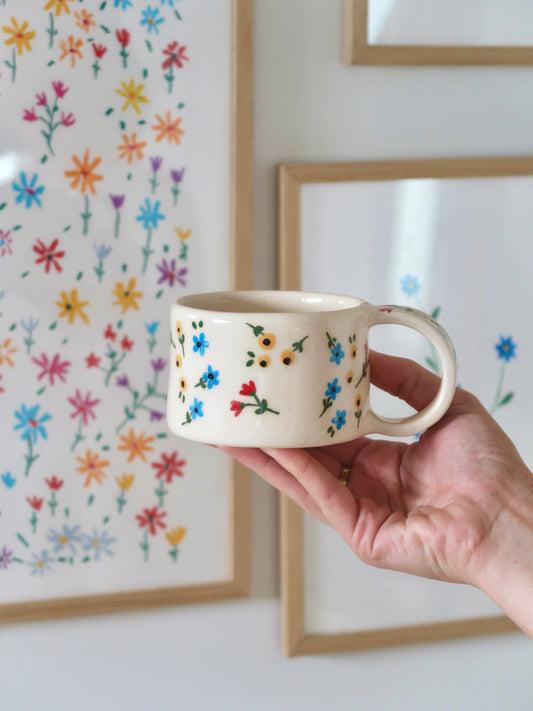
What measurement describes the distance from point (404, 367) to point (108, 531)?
41cm

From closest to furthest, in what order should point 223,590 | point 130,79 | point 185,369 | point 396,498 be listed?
1. point 185,369
2. point 396,498
3. point 130,79
4. point 223,590

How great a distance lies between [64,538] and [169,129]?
49 centimetres

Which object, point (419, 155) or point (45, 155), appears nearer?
point (45, 155)

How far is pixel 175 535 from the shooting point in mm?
947

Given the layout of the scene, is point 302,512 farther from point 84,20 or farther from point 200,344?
point 84,20

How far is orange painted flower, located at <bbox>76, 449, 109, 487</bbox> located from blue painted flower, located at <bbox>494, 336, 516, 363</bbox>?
1.68 feet

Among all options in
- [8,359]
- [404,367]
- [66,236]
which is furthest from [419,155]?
[8,359]

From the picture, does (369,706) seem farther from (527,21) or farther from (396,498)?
(527,21)

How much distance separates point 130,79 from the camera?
2.83 ft

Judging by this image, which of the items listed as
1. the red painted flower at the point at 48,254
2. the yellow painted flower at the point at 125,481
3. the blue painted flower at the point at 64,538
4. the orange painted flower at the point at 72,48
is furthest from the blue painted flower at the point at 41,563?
the orange painted flower at the point at 72,48

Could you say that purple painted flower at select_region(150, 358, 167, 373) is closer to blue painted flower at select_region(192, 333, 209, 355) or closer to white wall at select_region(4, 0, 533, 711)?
white wall at select_region(4, 0, 533, 711)

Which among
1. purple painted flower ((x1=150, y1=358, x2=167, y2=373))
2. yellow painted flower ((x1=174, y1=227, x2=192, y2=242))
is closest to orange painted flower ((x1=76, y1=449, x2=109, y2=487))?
purple painted flower ((x1=150, y1=358, x2=167, y2=373))

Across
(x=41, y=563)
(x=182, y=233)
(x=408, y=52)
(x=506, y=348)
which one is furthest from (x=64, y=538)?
(x=408, y=52)

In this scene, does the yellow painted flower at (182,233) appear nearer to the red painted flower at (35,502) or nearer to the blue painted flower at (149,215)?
the blue painted flower at (149,215)
